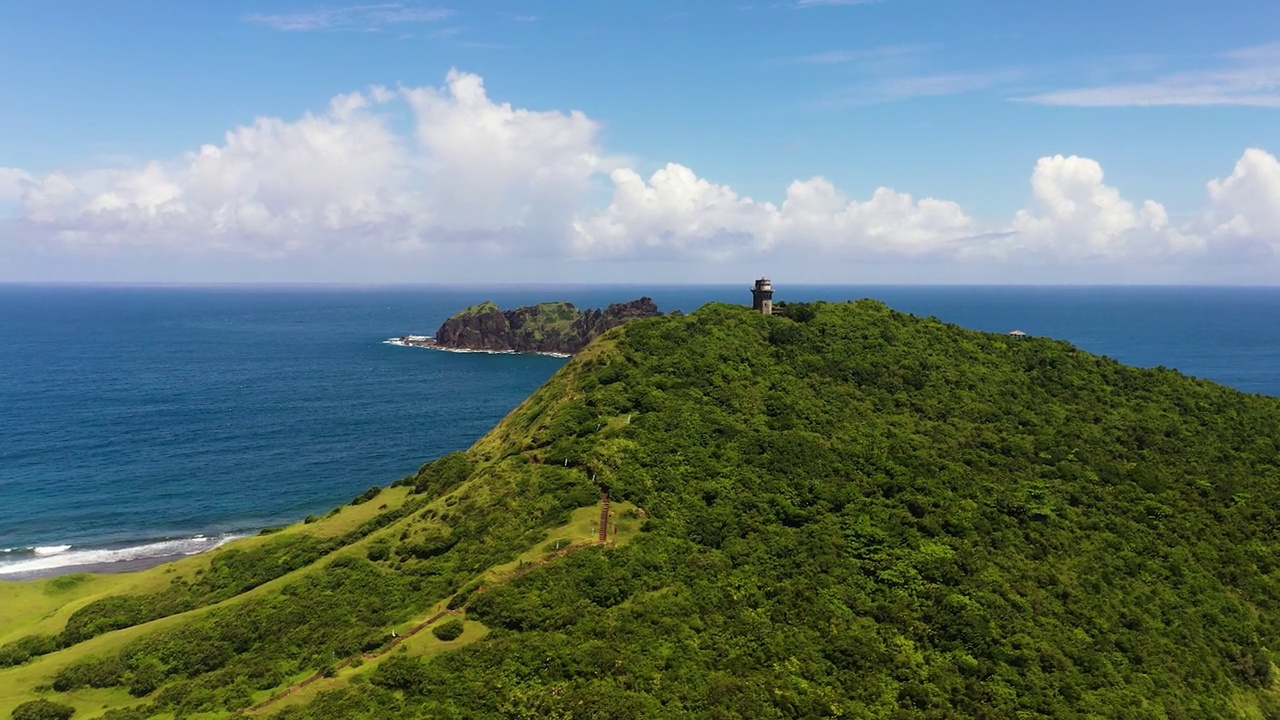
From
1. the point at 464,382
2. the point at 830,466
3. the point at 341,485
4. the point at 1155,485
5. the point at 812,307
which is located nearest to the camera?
the point at 830,466

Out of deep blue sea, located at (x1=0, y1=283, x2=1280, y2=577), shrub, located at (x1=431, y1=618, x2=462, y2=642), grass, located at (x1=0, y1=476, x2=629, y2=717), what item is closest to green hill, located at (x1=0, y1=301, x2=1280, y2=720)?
grass, located at (x1=0, y1=476, x2=629, y2=717)

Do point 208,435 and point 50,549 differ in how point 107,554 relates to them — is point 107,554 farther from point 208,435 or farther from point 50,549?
point 208,435

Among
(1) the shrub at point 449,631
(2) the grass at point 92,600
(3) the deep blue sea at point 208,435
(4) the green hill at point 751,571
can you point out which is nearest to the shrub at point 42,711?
(2) the grass at point 92,600

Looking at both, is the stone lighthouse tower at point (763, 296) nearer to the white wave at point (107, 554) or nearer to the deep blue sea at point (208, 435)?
the deep blue sea at point (208, 435)

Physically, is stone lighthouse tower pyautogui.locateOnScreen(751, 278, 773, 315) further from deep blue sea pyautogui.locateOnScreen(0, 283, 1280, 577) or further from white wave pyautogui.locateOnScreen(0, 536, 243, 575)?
white wave pyautogui.locateOnScreen(0, 536, 243, 575)

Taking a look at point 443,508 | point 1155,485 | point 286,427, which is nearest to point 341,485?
point 286,427

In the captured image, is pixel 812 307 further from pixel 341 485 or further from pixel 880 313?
pixel 341 485
